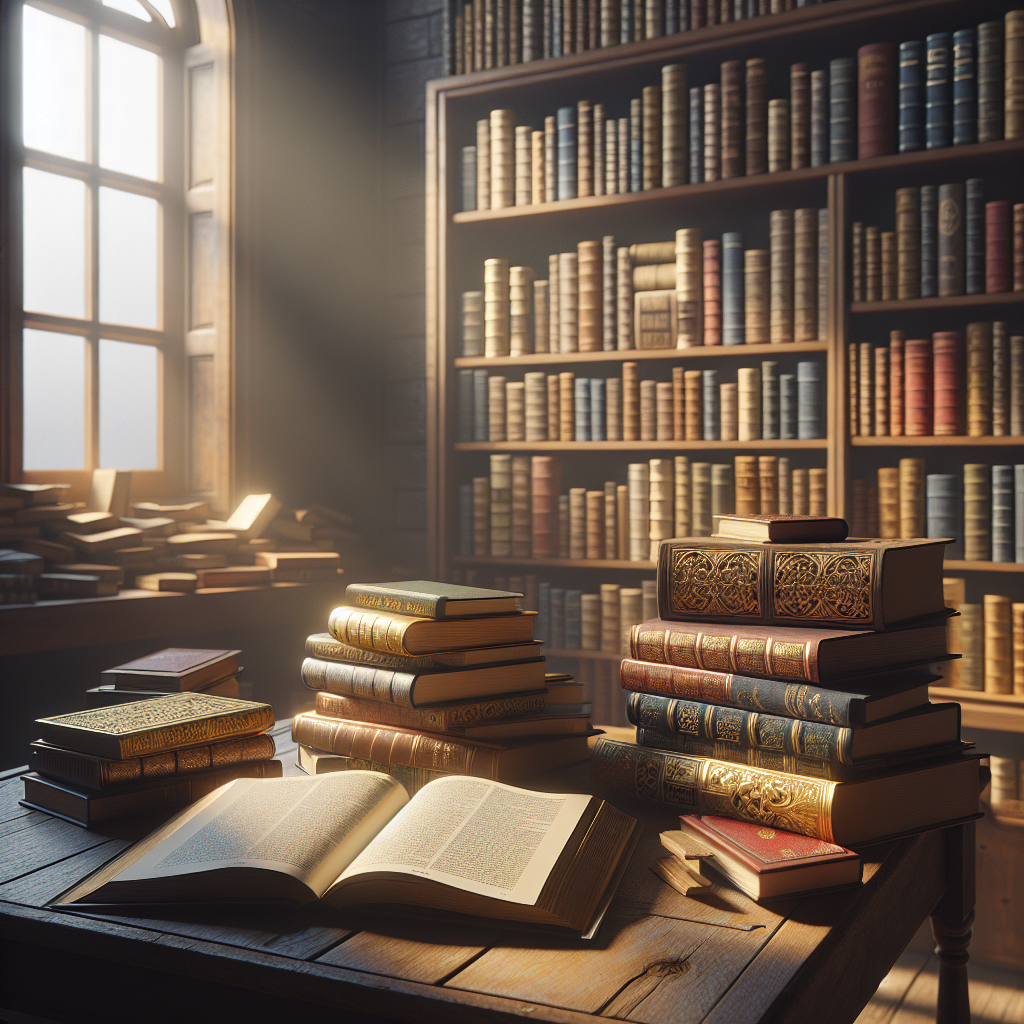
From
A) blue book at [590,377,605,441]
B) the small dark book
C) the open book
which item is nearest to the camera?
the open book

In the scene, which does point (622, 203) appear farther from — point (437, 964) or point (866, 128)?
point (437, 964)

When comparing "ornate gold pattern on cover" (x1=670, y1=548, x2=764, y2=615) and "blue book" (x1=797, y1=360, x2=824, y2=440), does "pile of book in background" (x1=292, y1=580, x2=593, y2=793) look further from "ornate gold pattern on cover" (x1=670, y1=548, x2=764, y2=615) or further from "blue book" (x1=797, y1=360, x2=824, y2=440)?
"blue book" (x1=797, y1=360, x2=824, y2=440)

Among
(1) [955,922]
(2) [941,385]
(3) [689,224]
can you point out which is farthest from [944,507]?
(1) [955,922]

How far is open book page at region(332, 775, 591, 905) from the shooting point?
0.78 m

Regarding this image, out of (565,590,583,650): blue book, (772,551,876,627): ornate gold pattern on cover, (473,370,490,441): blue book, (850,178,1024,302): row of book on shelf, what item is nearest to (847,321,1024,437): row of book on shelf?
(850,178,1024,302): row of book on shelf

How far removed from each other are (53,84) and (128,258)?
1.47 ft

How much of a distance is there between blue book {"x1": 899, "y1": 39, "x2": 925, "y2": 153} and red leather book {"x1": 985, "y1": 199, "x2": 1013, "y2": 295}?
220 millimetres

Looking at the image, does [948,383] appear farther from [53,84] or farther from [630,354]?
[53,84]

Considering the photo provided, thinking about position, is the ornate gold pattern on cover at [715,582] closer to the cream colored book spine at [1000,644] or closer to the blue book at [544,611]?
the cream colored book spine at [1000,644]

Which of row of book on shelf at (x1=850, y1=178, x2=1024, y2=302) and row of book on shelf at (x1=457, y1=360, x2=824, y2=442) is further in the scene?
row of book on shelf at (x1=457, y1=360, x2=824, y2=442)

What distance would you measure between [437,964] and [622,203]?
85.5 inches

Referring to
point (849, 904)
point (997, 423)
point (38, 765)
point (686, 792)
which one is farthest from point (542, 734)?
point (997, 423)

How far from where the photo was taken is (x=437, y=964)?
0.72 meters

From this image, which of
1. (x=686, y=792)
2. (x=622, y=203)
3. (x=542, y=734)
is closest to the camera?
(x=686, y=792)
